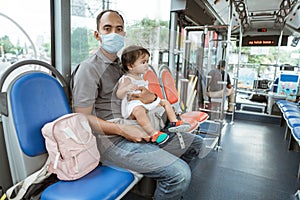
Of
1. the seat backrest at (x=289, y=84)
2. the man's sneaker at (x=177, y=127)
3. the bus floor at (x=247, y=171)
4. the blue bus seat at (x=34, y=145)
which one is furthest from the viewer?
the seat backrest at (x=289, y=84)

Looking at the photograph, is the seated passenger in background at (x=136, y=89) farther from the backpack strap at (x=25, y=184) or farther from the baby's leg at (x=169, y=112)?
the backpack strap at (x=25, y=184)

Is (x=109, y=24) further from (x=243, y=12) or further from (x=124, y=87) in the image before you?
(x=243, y=12)

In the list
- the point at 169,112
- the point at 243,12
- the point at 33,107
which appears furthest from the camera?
the point at 243,12

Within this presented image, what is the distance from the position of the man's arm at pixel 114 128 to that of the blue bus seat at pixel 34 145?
0.22 meters

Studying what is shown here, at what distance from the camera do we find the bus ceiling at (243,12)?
3201 mm

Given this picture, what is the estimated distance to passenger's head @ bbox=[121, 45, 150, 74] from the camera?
1.52 m

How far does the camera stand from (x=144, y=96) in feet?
4.88

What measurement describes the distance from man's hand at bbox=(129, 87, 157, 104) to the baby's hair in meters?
0.20

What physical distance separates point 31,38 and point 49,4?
0.27 m

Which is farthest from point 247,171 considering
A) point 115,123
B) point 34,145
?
point 34,145

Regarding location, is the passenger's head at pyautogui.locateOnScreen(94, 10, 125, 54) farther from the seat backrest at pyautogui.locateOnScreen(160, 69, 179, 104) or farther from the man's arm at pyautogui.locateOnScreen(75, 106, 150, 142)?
the seat backrest at pyautogui.locateOnScreen(160, 69, 179, 104)

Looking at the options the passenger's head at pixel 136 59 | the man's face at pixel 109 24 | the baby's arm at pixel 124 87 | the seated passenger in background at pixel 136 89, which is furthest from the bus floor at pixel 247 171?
the man's face at pixel 109 24

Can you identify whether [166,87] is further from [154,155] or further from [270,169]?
[270,169]

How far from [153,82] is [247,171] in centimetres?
143
